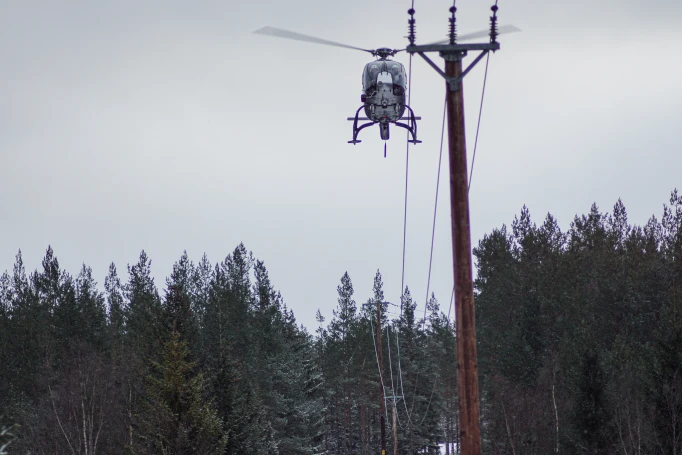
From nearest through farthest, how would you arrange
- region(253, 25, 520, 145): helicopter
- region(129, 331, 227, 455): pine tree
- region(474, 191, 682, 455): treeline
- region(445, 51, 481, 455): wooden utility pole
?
region(445, 51, 481, 455): wooden utility pole, region(253, 25, 520, 145): helicopter, region(129, 331, 227, 455): pine tree, region(474, 191, 682, 455): treeline

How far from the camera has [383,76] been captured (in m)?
25.2

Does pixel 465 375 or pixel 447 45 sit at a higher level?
pixel 447 45

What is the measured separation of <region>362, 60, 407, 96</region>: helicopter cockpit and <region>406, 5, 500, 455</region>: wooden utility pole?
10849 millimetres

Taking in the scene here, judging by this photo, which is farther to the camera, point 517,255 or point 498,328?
point 517,255

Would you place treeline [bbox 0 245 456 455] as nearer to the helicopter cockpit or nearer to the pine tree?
the pine tree

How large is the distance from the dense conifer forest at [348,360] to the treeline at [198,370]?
162 millimetres

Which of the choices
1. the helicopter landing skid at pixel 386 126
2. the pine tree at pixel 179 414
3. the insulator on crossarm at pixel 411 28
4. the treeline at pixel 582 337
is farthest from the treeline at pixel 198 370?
the insulator on crossarm at pixel 411 28

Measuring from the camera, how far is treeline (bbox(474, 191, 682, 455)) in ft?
133

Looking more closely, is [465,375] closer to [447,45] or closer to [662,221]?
[447,45]

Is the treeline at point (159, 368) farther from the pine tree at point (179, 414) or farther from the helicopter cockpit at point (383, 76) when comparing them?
the helicopter cockpit at point (383, 76)

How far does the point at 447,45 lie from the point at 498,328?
218 feet

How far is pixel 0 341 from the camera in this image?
75.2m

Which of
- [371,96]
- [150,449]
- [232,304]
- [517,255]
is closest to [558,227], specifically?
[517,255]

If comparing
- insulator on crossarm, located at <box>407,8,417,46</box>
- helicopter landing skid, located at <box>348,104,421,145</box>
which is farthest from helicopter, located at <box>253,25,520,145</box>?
insulator on crossarm, located at <box>407,8,417,46</box>
